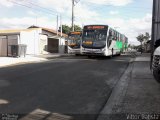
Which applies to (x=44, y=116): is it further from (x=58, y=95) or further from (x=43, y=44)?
(x=43, y=44)

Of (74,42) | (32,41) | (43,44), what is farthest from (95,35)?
(43,44)

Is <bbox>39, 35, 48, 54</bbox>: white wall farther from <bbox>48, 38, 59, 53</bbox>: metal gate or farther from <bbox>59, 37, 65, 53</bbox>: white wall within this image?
<bbox>59, 37, 65, 53</bbox>: white wall

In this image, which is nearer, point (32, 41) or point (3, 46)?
point (3, 46)

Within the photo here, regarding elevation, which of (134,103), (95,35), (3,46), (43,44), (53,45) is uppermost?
(95,35)

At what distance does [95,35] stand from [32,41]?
15.0 m

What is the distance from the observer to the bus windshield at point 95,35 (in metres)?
27.0

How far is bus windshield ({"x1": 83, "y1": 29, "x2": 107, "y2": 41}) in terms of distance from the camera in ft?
88.4

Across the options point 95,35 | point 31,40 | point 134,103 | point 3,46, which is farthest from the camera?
point 31,40

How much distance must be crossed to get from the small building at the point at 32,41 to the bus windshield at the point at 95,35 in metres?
9.73

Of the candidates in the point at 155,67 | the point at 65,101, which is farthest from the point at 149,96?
the point at 65,101

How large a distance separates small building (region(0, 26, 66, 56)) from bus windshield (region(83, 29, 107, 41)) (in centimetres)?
973

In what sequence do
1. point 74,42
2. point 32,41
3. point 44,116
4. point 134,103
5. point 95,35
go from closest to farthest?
point 44,116
point 134,103
point 95,35
point 74,42
point 32,41

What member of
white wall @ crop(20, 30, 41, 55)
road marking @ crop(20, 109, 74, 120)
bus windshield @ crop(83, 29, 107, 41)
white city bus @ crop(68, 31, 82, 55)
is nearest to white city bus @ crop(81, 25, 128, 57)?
bus windshield @ crop(83, 29, 107, 41)

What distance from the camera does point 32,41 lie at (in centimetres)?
3997
